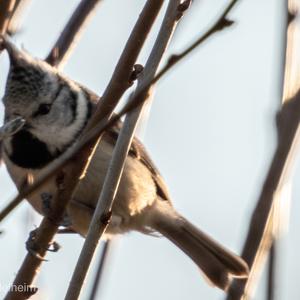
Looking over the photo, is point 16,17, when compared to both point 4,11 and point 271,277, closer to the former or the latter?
point 4,11

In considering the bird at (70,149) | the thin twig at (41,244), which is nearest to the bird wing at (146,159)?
the bird at (70,149)

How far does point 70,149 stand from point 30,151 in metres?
0.16

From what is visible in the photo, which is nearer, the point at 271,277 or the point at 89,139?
the point at 89,139

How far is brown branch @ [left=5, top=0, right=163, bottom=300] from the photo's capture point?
171cm

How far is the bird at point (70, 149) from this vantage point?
10.4ft

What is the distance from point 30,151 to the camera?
3152 millimetres

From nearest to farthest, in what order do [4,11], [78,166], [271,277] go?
1. [271,277]
2. [78,166]
3. [4,11]

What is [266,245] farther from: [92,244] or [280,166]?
[92,244]

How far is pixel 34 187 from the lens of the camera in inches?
52.1

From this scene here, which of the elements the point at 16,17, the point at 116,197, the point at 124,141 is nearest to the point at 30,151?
the point at 116,197

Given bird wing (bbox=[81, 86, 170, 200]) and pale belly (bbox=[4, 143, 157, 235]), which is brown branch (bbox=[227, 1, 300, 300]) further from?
bird wing (bbox=[81, 86, 170, 200])

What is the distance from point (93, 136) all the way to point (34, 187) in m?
0.13

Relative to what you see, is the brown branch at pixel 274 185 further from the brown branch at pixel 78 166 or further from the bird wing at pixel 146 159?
the bird wing at pixel 146 159

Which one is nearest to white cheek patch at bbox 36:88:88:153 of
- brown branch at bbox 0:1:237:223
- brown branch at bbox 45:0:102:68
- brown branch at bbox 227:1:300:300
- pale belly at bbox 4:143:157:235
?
pale belly at bbox 4:143:157:235
